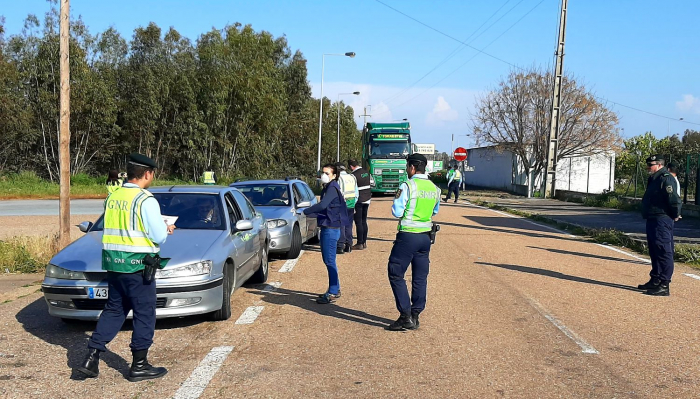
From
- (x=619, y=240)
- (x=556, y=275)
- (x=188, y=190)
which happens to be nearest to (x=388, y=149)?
(x=619, y=240)

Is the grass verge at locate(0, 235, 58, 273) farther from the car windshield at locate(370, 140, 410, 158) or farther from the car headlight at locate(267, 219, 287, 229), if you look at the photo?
the car windshield at locate(370, 140, 410, 158)

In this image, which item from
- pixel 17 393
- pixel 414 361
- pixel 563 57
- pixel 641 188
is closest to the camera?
pixel 17 393

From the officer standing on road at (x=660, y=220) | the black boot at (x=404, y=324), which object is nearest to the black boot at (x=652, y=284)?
the officer standing on road at (x=660, y=220)

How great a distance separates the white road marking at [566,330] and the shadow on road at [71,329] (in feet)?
12.2

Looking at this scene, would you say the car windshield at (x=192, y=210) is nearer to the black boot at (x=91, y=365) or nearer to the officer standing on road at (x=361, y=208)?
the black boot at (x=91, y=365)

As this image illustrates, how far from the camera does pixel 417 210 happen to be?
245 inches

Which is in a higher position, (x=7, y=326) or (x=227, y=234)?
(x=227, y=234)

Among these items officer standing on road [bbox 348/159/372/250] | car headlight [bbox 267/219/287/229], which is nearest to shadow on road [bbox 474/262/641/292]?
officer standing on road [bbox 348/159/372/250]

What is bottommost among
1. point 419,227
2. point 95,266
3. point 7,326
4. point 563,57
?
point 7,326

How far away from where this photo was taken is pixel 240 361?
534 cm

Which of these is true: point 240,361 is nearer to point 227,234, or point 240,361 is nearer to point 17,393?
point 17,393

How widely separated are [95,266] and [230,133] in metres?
38.0

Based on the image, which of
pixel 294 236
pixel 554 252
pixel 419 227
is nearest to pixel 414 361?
pixel 419 227

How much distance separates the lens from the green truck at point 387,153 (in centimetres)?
3381
